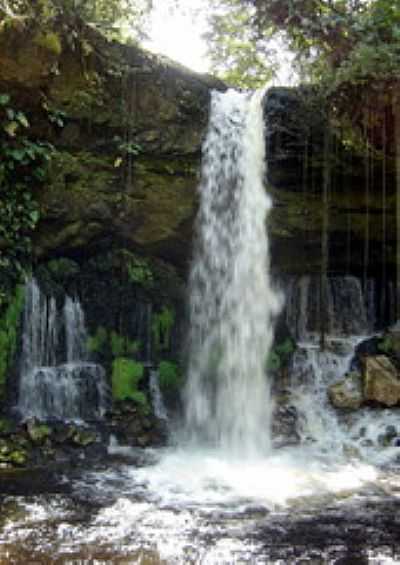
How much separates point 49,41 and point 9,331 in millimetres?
4346

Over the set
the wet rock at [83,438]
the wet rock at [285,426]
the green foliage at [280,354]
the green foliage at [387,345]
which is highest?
the green foliage at [387,345]

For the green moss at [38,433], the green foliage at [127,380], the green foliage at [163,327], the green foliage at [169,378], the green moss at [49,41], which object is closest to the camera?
the green moss at [38,433]

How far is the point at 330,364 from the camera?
1058cm

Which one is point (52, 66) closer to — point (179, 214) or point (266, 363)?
point (179, 214)

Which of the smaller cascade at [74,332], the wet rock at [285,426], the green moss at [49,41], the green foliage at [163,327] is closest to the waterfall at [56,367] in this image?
the smaller cascade at [74,332]

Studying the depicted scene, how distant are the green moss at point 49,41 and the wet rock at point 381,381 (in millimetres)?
6972

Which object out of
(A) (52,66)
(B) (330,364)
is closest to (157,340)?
(B) (330,364)

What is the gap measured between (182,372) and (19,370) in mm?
2781

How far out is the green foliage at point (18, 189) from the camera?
29.5ft

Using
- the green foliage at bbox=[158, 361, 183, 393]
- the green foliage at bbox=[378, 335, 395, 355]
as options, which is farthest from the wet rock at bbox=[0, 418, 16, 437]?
the green foliage at bbox=[378, 335, 395, 355]

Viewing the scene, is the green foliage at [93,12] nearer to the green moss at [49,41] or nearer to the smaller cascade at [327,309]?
the green moss at [49,41]

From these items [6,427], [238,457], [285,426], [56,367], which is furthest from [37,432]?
[285,426]

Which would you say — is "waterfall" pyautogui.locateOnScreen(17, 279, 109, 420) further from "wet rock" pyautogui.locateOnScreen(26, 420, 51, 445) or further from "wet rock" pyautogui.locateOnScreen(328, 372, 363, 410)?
"wet rock" pyautogui.locateOnScreen(328, 372, 363, 410)

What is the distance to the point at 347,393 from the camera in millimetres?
9711
